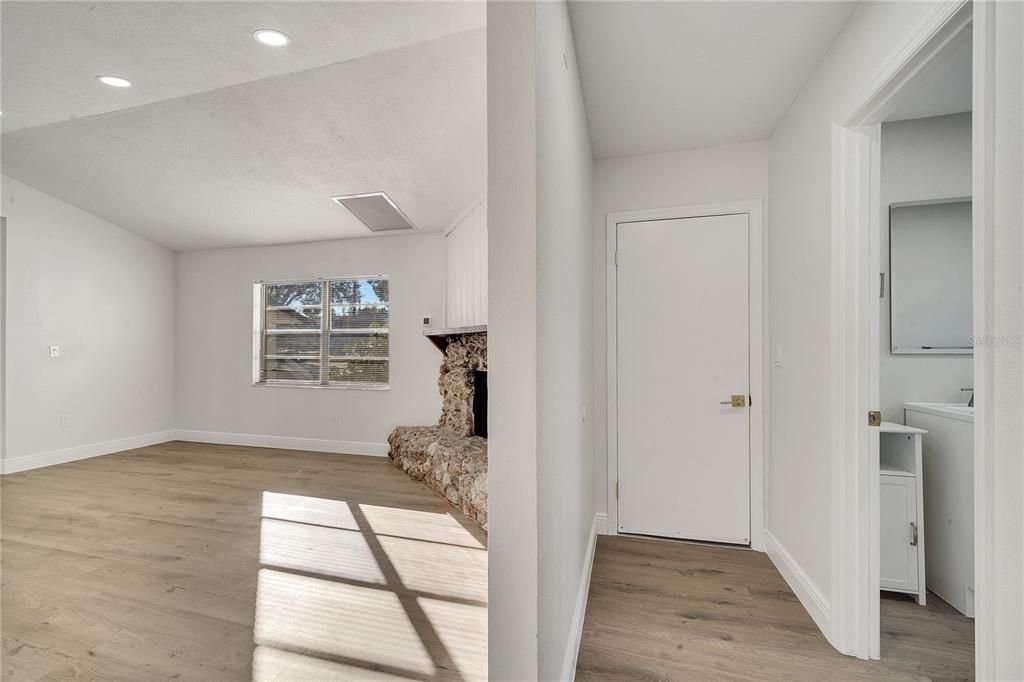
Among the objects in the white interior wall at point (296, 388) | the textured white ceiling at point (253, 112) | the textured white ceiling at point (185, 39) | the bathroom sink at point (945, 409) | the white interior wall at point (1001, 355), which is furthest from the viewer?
the white interior wall at point (296, 388)

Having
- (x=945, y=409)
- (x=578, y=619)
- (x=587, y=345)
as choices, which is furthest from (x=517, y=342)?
(x=945, y=409)

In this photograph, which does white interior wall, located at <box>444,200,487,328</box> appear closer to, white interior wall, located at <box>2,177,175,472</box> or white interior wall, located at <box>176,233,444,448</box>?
white interior wall, located at <box>176,233,444,448</box>

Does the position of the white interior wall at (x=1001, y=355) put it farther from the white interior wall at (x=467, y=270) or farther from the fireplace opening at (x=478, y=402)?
the fireplace opening at (x=478, y=402)

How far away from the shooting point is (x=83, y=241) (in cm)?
516

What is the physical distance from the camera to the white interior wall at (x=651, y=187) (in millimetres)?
2826

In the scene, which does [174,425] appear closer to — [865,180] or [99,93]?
[99,93]

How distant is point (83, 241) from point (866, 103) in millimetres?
7034

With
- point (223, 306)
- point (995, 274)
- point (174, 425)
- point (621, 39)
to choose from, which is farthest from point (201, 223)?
point (995, 274)

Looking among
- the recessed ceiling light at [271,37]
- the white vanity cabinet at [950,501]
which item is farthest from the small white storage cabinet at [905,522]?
the recessed ceiling light at [271,37]

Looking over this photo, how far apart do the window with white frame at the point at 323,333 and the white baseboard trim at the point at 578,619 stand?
11.5 feet

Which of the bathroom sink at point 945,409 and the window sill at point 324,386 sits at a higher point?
the bathroom sink at point 945,409

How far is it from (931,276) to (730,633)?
216 cm

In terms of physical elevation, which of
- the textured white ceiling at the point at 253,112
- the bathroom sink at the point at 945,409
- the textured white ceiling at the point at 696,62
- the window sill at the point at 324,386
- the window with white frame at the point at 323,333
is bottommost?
the window sill at the point at 324,386

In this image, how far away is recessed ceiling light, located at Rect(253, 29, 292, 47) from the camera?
101 inches
